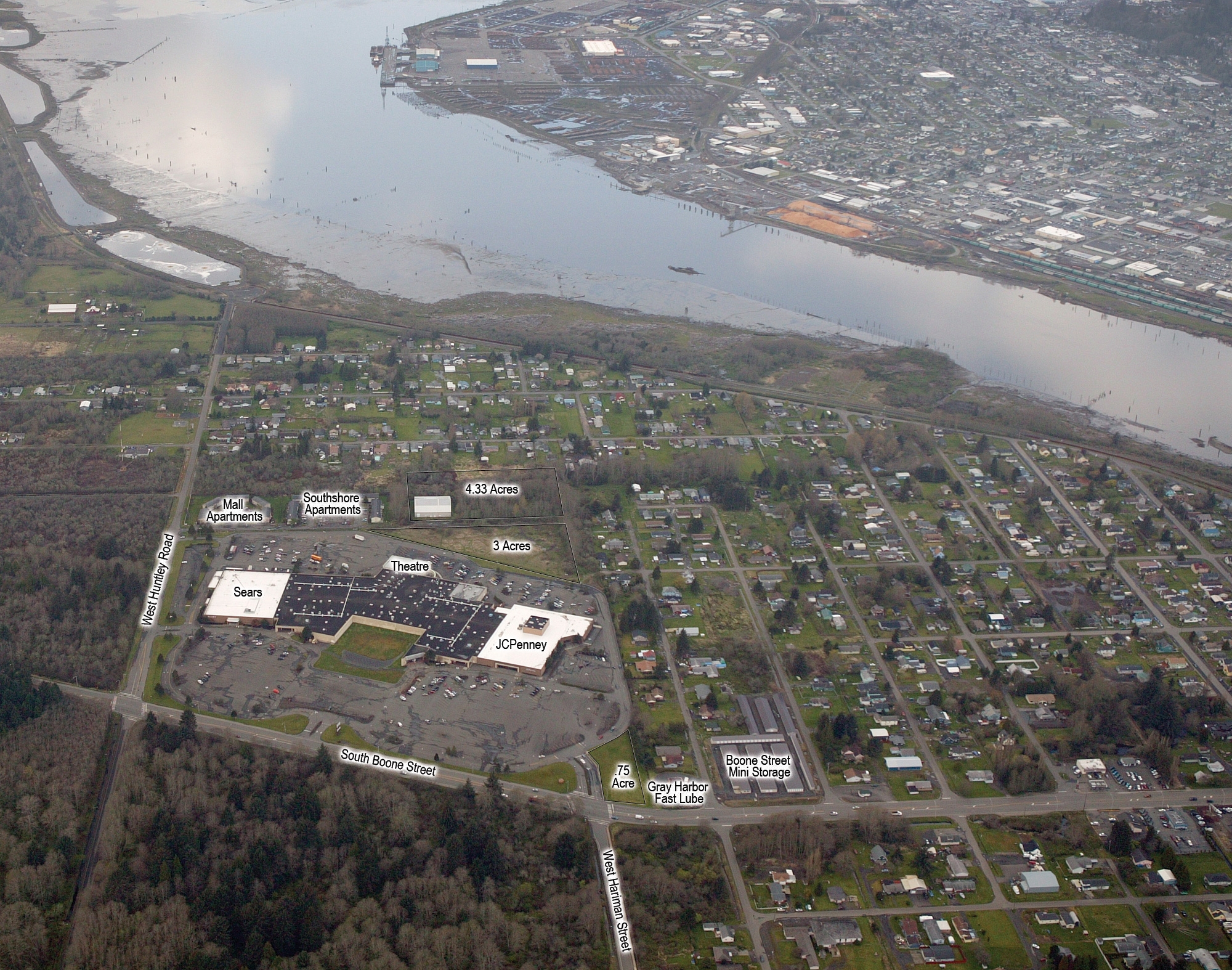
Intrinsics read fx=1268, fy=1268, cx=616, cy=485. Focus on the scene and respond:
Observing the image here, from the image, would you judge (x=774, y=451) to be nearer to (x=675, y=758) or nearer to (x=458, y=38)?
(x=675, y=758)

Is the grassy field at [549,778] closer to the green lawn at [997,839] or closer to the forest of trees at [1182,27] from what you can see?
the green lawn at [997,839]

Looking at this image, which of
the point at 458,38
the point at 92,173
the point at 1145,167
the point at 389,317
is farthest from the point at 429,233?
the point at 1145,167

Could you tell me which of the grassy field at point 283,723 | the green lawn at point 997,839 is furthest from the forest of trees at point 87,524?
the green lawn at point 997,839

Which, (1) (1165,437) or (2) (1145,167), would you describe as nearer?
(1) (1165,437)

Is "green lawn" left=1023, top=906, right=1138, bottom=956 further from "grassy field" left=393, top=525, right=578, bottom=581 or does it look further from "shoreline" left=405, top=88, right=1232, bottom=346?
"shoreline" left=405, top=88, right=1232, bottom=346

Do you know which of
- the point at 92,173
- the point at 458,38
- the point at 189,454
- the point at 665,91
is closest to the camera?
Answer: the point at 189,454

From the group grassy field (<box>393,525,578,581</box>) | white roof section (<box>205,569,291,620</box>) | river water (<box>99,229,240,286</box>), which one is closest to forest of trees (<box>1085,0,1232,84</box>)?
river water (<box>99,229,240,286</box>)

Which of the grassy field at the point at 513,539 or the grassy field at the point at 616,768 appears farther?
the grassy field at the point at 513,539
